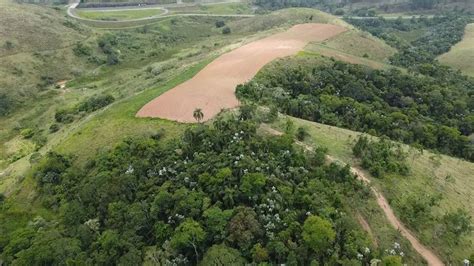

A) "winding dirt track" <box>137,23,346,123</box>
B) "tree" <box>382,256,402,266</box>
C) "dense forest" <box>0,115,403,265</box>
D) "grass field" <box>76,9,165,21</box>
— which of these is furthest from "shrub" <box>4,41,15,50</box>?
"tree" <box>382,256,402,266</box>

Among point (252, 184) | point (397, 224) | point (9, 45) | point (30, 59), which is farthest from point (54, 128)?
point (397, 224)

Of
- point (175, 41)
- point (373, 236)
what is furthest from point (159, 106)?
point (175, 41)

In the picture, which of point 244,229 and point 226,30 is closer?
point 244,229

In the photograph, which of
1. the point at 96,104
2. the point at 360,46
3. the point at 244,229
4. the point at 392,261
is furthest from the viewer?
the point at 360,46

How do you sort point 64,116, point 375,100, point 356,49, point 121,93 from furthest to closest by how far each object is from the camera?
point 356,49 → point 121,93 → point 64,116 → point 375,100

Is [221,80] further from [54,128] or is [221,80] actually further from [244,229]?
[244,229]
